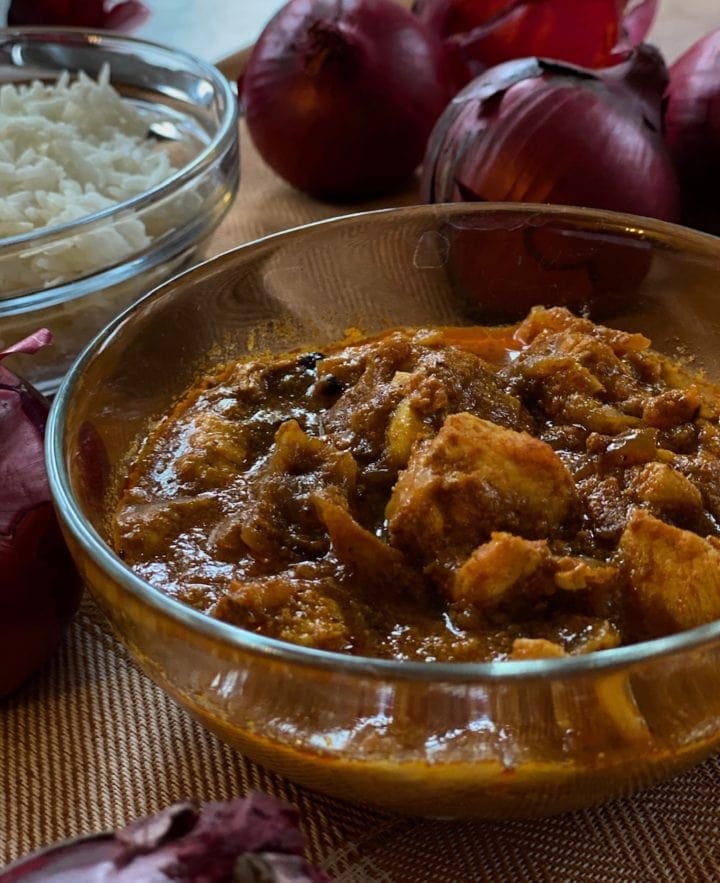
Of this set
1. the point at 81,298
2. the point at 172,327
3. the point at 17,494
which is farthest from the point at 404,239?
the point at 17,494

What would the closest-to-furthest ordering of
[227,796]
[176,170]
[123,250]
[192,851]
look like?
[192,851]
[227,796]
[123,250]
[176,170]

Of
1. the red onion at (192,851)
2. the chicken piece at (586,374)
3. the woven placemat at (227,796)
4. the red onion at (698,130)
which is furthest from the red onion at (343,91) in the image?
the red onion at (192,851)

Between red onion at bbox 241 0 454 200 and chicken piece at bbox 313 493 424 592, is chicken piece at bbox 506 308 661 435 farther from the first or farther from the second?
red onion at bbox 241 0 454 200

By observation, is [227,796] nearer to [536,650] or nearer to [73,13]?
[536,650]

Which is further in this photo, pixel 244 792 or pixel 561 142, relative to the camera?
pixel 561 142

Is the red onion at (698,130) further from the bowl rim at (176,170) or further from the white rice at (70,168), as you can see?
→ the white rice at (70,168)

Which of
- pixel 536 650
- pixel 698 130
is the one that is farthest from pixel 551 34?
pixel 536 650

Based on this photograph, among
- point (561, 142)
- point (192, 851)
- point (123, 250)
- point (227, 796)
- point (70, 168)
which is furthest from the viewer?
point (70, 168)

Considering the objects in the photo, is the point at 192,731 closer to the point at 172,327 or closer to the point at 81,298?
the point at 172,327
